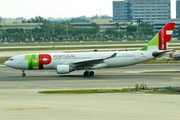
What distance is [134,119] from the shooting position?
16.1 meters

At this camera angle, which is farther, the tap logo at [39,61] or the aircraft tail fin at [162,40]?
the aircraft tail fin at [162,40]

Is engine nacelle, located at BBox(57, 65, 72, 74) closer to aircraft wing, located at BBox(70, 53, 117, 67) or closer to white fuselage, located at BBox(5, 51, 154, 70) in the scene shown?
aircraft wing, located at BBox(70, 53, 117, 67)

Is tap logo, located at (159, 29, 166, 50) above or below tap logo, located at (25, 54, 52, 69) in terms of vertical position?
above

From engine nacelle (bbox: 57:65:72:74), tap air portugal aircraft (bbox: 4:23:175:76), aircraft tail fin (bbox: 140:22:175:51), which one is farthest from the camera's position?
aircraft tail fin (bbox: 140:22:175:51)

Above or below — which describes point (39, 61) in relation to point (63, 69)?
above

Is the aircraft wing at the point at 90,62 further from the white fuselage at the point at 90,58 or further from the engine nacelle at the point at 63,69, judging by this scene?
the engine nacelle at the point at 63,69

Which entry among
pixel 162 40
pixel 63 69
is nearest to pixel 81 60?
pixel 63 69

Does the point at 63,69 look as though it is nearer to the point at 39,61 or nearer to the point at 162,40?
the point at 39,61

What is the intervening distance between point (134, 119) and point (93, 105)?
469cm

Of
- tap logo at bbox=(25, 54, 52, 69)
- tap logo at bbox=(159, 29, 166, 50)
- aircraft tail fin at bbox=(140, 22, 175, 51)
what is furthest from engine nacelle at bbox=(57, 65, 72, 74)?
tap logo at bbox=(159, 29, 166, 50)

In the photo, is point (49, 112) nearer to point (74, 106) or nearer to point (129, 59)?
point (74, 106)

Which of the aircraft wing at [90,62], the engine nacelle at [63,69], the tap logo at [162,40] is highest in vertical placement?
the tap logo at [162,40]

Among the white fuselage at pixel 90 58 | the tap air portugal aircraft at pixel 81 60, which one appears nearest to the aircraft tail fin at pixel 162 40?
the tap air portugal aircraft at pixel 81 60

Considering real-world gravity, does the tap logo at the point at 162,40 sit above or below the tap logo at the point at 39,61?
above
